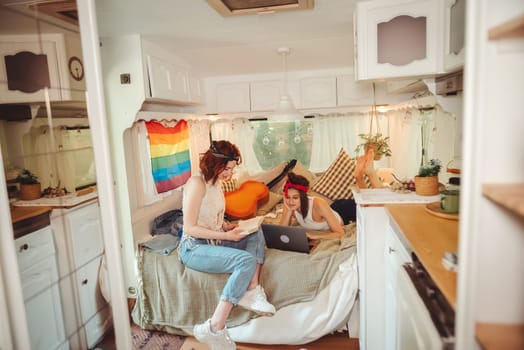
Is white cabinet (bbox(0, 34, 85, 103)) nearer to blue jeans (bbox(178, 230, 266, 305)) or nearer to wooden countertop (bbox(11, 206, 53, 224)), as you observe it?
wooden countertop (bbox(11, 206, 53, 224))

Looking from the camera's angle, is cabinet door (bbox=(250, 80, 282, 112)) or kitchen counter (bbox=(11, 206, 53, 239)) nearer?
kitchen counter (bbox=(11, 206, 53, 239))

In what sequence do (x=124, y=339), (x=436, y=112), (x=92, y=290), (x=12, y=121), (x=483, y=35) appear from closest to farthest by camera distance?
1. (x=483, y=35)
2. (x=124, y=339)
3. (x=12, y=121)
4. (x=92, y=290)
5. (x=436, y=112)

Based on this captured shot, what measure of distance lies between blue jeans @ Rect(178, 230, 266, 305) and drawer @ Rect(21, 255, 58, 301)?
762 millimetres

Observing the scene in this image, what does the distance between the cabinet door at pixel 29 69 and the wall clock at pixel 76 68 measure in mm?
105

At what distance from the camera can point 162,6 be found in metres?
1.81

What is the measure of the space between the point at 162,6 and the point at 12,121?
956 mm

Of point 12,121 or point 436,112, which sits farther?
point 436,112

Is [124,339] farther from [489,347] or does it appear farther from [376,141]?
[376,141]

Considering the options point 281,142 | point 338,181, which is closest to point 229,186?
point 281,142

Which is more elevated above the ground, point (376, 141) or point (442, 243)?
point (376, 141)

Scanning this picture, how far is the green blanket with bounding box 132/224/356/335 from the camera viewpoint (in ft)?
7.01

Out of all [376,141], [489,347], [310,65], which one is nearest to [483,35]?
[489,347]

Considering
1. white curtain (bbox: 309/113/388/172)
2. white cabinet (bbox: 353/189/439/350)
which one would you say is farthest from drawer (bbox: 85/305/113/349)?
white curtain (bbox: 309/113/388/172)

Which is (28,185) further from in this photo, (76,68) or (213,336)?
(213,336)
